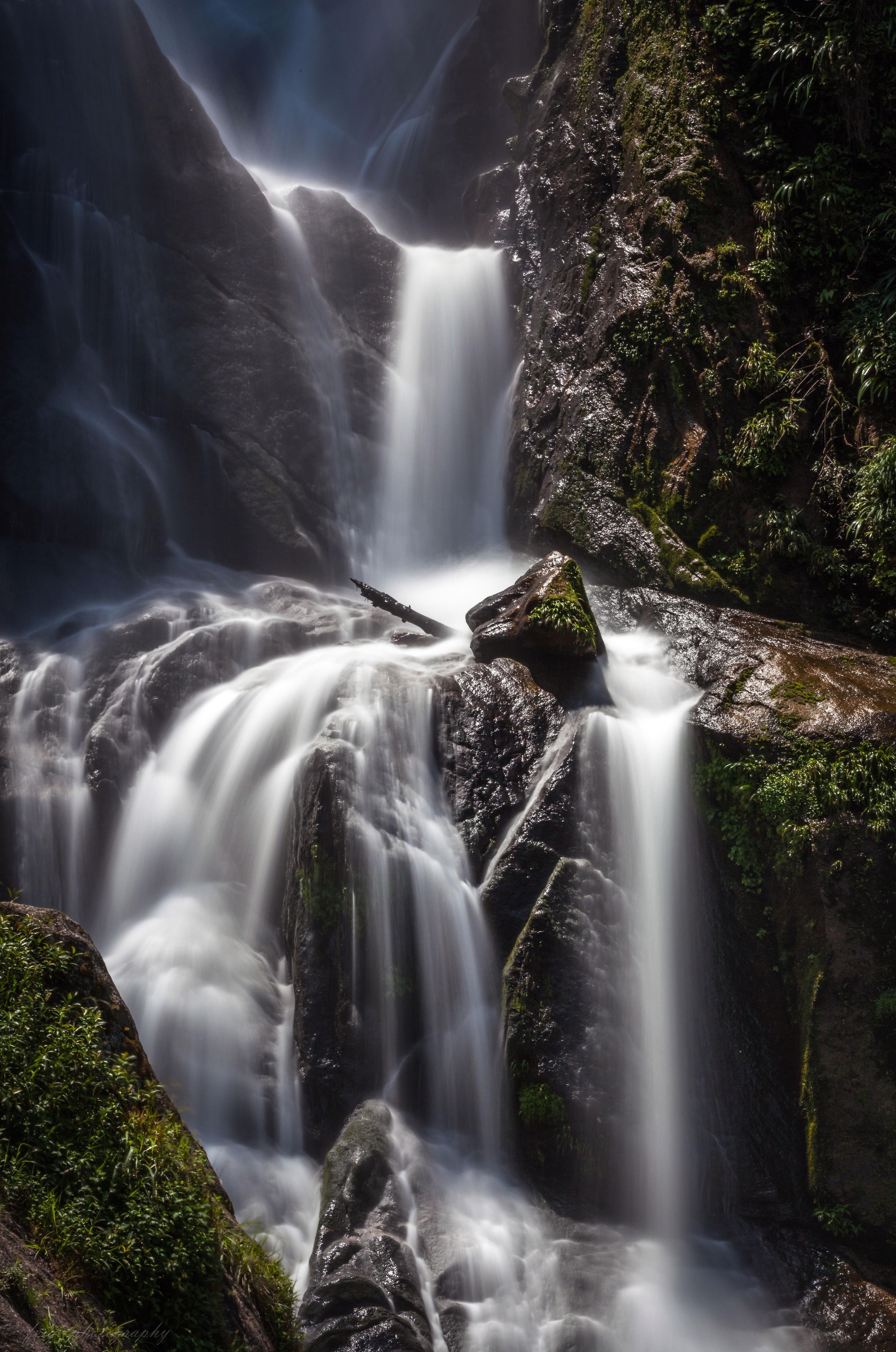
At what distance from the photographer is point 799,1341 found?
593 centimetres

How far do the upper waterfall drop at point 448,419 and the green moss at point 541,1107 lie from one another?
1015 centimetres

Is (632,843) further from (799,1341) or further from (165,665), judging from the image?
(165,665)

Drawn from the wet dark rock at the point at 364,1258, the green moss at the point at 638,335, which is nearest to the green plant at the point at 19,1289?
the wet dark rock at the point at 364,1258

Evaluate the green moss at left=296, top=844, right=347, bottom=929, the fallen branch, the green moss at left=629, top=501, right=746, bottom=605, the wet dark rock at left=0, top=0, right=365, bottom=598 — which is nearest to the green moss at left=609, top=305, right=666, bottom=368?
the green moss at left=629, top=501, right=746, bottom=605

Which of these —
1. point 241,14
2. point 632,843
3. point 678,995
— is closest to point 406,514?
point 632,843

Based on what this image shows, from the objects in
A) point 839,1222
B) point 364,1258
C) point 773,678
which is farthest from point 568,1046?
point 773,678

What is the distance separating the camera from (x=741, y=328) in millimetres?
10961

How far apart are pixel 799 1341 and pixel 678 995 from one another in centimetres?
246

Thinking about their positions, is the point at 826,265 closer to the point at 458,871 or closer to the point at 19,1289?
the point at 458,871

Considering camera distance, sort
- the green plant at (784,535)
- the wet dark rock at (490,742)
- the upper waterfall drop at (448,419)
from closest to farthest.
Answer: the wet dark rock at (490,742) < the green plant at (784,535) < the upper waterfall drop at (448,419)

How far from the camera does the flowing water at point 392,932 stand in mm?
6238

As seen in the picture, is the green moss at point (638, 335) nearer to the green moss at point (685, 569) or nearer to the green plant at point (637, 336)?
the green plant at point (637, 336)

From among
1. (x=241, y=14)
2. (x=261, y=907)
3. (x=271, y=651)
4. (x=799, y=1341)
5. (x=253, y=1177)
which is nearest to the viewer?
(x=799, y=1341)

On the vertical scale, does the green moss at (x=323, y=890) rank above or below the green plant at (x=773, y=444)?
below
